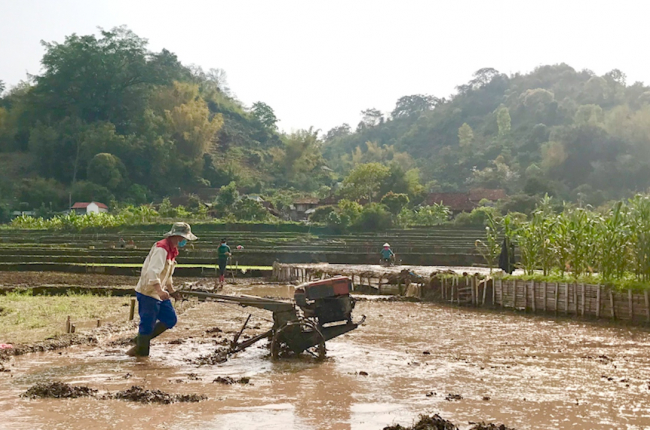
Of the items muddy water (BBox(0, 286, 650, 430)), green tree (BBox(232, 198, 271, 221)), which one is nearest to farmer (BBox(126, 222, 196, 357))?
muddy water (BBox(0, 286, 650, 430))

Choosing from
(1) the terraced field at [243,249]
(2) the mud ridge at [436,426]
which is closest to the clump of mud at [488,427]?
(2) the mud ridge at [436,426]

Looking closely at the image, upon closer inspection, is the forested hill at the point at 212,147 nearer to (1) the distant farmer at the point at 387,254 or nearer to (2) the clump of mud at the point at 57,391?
(1) the distant farmer at the point at 387,254

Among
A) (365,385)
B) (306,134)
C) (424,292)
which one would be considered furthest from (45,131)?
(365,385)

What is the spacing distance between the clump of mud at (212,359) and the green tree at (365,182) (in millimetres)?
57277

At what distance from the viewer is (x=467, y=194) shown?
69.5 meters

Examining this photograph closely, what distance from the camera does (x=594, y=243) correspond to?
629 inches

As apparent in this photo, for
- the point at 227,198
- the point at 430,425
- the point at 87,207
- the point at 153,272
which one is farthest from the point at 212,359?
the point at 87,207

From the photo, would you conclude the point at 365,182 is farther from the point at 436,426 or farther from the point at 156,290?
the point at 436,426

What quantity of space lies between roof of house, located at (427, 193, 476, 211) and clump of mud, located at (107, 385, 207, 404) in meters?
58.1

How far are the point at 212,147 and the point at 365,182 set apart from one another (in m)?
37.7

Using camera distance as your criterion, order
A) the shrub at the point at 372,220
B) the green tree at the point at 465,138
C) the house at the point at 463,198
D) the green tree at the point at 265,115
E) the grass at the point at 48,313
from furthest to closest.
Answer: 1. the green tree at the point at 265,115
2. the green tree at the point at 465,138
3. the house at the point at 463,198
4. the shrub at the point at 372,220
5. the grass at the point at 48,313

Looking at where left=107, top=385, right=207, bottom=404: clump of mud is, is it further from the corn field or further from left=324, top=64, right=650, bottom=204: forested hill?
left=324, top=64, right=650, bottom=204: forested hill

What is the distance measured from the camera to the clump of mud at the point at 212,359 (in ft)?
30.2

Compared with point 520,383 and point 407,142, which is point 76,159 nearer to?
point 407,142
